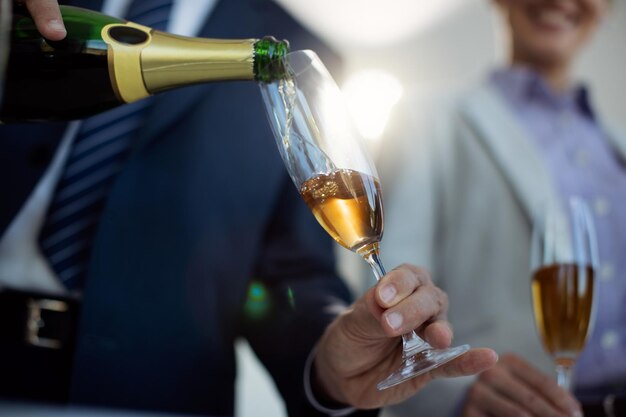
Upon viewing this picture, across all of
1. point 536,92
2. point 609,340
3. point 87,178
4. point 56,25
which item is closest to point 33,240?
point 87,178

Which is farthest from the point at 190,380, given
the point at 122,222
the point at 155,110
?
the point at 155,110

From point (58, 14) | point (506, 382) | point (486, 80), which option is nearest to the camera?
point (58, 14)

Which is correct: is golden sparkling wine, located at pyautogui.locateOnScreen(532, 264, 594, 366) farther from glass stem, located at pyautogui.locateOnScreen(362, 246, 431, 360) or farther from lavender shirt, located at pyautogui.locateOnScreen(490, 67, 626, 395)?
lavender shirt, located at pyautogui.locateOnScreen(490, 67, 626, 395)

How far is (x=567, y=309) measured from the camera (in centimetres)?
67

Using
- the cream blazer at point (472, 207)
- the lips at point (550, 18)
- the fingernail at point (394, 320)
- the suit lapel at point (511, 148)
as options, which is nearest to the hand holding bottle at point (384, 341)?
the fingernail at point (394, 320)

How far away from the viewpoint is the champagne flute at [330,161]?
1.56ft

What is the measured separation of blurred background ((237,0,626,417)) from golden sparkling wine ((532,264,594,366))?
4.71 feet

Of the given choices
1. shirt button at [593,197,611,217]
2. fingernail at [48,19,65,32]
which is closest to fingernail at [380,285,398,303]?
fingernail at [48,19,65,32]

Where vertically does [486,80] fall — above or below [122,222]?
above

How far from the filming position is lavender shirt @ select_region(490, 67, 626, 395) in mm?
1037

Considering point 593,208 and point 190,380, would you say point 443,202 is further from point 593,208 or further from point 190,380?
point 190,380

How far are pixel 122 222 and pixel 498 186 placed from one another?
665mm

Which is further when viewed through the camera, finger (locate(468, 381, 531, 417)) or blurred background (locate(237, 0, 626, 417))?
blurred background (locate(237, 0, 626, 417))

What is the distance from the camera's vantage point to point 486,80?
138 cm
